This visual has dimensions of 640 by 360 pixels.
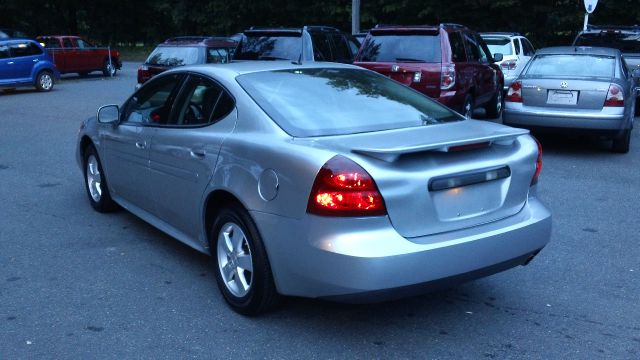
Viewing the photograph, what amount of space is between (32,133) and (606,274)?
1007 cm

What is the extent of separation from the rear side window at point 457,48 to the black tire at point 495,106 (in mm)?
2356

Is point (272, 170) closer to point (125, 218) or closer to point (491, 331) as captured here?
point (491, 331)

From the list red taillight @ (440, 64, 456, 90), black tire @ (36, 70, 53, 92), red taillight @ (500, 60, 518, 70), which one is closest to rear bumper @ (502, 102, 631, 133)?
red taillight @ (440, 64, 456, 90)

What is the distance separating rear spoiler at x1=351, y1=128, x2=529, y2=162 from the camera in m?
3.32

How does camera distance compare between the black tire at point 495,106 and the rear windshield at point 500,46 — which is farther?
the rear windshield at point 500,46

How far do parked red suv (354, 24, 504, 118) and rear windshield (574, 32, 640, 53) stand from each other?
545 cm

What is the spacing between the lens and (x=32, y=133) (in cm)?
1162

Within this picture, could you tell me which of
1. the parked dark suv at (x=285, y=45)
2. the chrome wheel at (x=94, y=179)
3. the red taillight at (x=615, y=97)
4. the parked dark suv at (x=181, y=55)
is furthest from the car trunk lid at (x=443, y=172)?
the parked dark suv at (x=181, y=55)

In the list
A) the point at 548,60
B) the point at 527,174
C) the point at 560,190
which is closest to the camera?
the point at 527,174

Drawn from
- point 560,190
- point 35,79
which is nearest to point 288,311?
point 560,190

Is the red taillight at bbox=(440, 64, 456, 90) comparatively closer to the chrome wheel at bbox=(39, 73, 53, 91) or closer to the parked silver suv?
the parked silver suv

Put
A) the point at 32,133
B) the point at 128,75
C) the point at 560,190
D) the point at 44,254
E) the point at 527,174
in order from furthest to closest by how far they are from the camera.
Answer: the point at 128,75, the point at 32,133, the point at 560,190, the point at 44,254, the point at 527,174

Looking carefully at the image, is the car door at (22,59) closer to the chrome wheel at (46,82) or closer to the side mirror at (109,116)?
the chrome wheel at (46,82)

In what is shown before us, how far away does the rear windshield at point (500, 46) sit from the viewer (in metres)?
16.2
